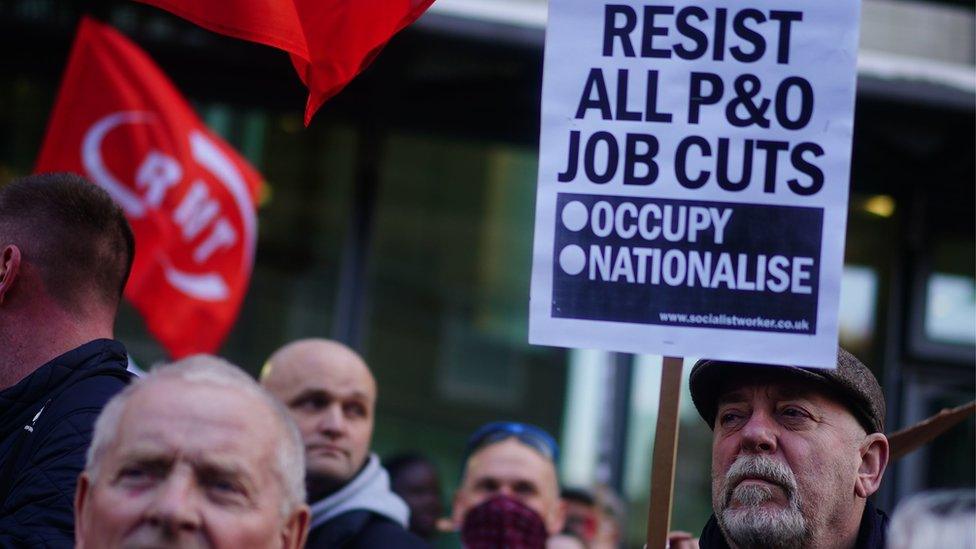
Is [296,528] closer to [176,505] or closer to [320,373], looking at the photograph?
[176,505]

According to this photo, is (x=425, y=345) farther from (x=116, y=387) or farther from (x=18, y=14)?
(x=116, y=387)

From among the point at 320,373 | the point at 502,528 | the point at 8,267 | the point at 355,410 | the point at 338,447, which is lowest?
the point at 502,528

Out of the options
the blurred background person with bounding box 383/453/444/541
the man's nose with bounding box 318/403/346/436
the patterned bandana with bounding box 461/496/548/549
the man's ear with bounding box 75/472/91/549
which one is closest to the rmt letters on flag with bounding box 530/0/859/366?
the man's ear with bounding box 75/472/91/549

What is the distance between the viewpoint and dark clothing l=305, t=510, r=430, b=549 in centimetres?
454

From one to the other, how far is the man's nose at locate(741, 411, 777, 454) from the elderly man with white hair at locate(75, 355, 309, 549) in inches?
48.1

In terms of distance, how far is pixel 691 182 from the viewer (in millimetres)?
3209

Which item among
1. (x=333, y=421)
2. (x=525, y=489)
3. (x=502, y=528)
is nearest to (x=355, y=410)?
(x=333, y=421)

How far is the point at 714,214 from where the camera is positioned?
3191 millimetres

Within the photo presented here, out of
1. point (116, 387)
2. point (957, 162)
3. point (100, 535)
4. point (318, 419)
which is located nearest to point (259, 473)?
point (100, 535)

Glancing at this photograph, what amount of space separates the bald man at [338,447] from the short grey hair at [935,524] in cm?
226

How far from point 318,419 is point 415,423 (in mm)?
3785

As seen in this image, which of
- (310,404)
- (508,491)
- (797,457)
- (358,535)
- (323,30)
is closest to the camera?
(797,457)

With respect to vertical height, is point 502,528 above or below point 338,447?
below

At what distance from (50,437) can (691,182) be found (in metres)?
1.49
